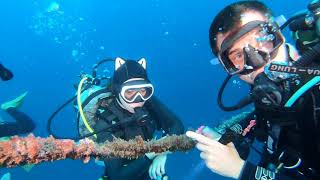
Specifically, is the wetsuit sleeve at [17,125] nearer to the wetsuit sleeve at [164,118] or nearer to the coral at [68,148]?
the wetsuit sleeve at [164,118]

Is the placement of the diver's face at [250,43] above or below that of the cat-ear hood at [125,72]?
below

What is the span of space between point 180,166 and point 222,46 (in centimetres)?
1904

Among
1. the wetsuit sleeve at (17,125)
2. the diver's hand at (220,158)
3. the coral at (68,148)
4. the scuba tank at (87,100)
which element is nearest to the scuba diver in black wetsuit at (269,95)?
the diver's hand at (220,158)

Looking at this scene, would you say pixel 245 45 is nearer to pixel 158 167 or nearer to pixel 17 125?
pixel 158 167

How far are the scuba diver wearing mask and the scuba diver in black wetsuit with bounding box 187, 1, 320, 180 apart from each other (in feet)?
6.37

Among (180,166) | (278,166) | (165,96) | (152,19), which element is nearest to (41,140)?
(278,166)

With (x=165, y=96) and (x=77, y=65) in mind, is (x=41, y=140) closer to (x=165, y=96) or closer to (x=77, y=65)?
(x=165, y=96)

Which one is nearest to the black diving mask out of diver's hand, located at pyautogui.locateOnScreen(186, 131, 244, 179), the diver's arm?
diver's hand, located at pyautogui.locateOnScreen(186, 131, 244, 179)

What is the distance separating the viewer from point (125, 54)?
162 feet

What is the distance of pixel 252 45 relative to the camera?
2.39 meters

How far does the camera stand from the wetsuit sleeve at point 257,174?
7.44 ft

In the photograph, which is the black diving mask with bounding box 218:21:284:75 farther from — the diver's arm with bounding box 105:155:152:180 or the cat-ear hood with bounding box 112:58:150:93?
the cat-ear hood with bounding box 112:58:150:93

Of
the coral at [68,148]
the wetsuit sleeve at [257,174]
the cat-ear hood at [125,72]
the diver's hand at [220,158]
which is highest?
the cat-ear hood at [125,72]

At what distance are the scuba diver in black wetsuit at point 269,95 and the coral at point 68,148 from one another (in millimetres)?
250
